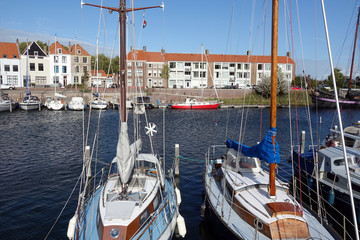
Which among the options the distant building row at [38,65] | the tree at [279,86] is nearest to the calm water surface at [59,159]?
the tree at [279,86]

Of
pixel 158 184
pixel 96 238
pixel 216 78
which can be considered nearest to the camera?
pixel 96 238

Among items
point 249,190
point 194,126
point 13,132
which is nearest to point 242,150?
point 249,190

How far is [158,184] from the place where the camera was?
14375 millimetres

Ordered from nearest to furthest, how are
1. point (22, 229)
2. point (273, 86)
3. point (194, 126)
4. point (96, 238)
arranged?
point (96, 238) → point (273, 86) → point (22, 229) → point (194, 126)

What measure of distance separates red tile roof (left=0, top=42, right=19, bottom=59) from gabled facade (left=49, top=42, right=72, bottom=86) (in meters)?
10.1

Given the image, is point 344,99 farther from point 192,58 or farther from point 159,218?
point 159,218

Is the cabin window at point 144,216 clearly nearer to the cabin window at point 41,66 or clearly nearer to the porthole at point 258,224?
the porthole at point 258,224

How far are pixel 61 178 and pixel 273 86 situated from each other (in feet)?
61.6

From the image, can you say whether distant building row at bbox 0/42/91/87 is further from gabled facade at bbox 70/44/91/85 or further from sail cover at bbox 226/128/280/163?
sail cover at bbox 226/128/280/163

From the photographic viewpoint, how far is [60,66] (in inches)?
3612

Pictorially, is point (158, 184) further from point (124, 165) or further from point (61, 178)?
point (61, 178)

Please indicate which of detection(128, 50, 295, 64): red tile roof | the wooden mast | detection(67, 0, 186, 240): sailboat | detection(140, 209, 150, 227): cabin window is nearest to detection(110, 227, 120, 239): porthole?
detection(67, 0, 186, 240): sailboat

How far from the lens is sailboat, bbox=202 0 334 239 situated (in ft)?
39.4

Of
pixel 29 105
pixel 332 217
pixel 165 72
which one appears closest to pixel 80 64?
pixel 165 72
